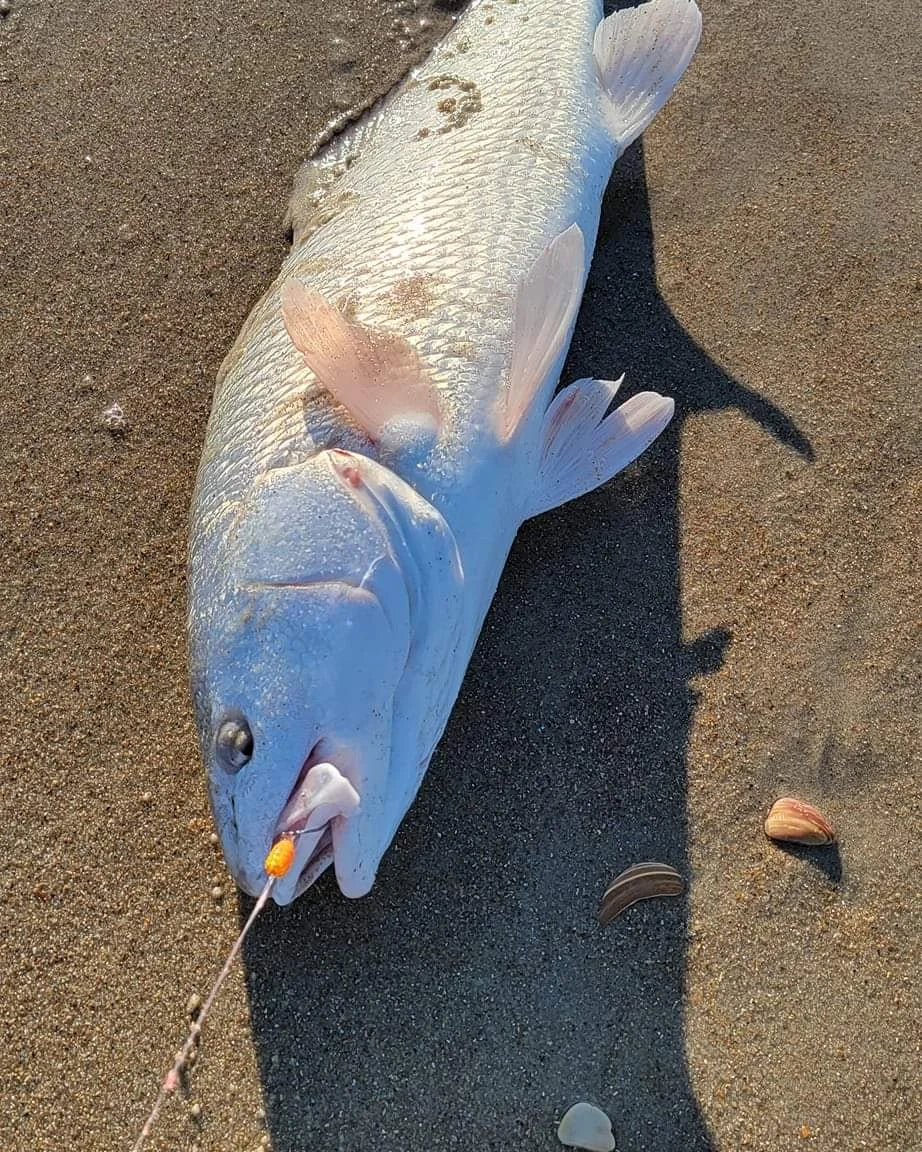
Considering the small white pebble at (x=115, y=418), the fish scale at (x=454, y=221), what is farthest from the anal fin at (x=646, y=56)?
the small white pebble at (x=115, y=418)

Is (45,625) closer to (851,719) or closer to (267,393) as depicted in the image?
(267,393)

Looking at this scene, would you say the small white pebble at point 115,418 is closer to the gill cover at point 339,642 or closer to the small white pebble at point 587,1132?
the gill cover at point 339,642

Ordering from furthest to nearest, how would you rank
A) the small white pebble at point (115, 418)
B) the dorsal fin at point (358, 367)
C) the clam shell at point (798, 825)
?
the small white pebble at point (115, 418) → the clam shell at point (798, 825) → the dorsal fin at point (358, 367)

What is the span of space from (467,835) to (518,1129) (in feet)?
2.97

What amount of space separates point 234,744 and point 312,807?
0.29 meters

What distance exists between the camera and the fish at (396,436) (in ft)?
7.14

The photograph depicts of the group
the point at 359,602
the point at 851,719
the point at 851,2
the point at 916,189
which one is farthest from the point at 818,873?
the point at 851,2

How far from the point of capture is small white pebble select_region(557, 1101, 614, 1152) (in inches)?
96.4

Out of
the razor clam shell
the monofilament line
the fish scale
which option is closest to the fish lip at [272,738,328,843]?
the monofilament line

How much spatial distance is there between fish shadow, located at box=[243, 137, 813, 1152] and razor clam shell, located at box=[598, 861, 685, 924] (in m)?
0.04

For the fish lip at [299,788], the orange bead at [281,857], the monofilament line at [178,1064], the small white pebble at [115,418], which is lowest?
the monofilament line at [178,1064]

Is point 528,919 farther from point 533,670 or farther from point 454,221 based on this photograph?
point 454,221

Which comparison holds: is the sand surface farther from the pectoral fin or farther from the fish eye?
the fish eye

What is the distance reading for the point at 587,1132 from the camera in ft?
8.04
